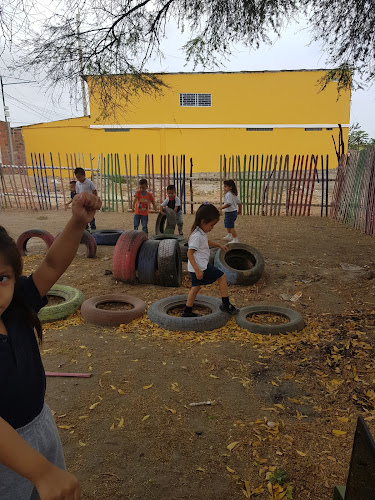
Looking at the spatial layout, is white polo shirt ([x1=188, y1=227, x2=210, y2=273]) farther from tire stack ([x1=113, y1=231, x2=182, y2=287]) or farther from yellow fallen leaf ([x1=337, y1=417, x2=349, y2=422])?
yellow fallen leaf ([x1=337, y1=417, x2=349, y2=422])

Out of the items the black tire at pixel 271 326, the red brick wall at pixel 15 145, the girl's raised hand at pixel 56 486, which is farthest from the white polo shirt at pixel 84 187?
the red brick wall at pixel 15 145

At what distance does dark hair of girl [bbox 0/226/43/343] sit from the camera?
4.18 feet

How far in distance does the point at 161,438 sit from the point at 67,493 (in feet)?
6.76

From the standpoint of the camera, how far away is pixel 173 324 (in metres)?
4.85

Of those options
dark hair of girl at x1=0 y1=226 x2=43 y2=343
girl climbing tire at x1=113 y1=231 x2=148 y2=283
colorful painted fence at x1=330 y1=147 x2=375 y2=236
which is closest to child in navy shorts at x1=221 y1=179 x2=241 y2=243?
girl climbing tire at x1=113 y1=231 x2=148 y2=283

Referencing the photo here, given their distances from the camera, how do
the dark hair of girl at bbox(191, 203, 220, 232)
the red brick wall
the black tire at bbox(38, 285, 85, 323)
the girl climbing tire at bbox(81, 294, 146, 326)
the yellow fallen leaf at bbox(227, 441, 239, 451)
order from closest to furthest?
the yellow fallen leaf at bbox(227, 441, 239, 451), the dark hair of girl at bbox(191, 203, 220, 232), the girl climbing tire at bbox(81, 294, 146, 326), the black tire at bbox(38, 285, 85, 323), the red brick wall

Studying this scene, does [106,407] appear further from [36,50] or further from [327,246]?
[327,246]

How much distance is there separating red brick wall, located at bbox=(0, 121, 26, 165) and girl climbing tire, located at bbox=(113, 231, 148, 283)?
1967cm

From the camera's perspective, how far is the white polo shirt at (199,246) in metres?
Answer: 4.74

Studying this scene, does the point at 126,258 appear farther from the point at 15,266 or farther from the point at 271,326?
the point at 15,266

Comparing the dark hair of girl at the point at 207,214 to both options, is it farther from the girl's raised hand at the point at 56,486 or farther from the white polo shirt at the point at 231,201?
the white polo shirt at the point at 231,201

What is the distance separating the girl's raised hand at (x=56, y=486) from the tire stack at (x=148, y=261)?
542 cm

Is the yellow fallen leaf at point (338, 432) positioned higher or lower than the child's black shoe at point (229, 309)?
lower

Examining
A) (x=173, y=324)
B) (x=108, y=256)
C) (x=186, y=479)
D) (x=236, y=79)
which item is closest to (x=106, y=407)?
(x=186, y=479)
